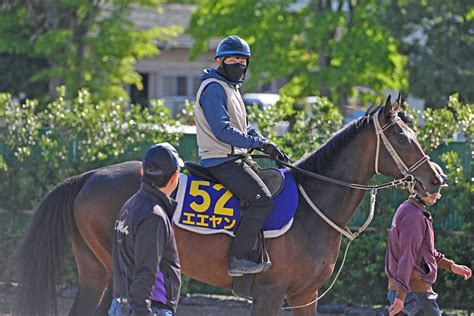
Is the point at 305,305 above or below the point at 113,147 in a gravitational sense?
below

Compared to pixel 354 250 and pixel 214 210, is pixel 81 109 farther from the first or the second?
pixel 214 210

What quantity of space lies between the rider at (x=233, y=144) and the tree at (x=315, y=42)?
1537cm

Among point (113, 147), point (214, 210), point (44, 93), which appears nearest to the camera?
point (214, 210)

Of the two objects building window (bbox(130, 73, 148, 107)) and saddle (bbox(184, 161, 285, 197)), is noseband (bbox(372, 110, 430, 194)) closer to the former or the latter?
saddle (bbox(184, 161, 285, 197))

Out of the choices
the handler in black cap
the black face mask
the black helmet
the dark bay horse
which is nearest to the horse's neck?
Result: the dark bay horse

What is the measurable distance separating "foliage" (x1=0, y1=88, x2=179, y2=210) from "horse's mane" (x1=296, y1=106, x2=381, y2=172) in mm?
3687

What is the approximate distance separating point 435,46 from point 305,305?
1442cm

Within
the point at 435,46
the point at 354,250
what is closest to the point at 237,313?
the point at 354,250

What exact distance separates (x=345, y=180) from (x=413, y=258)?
36.8 inches

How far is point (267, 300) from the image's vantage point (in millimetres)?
7902

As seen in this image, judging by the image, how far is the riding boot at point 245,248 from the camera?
25.6 ft

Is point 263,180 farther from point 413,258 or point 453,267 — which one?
point 453,267

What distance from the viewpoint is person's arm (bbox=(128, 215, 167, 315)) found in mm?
5492

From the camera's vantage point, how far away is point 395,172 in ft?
26.5
